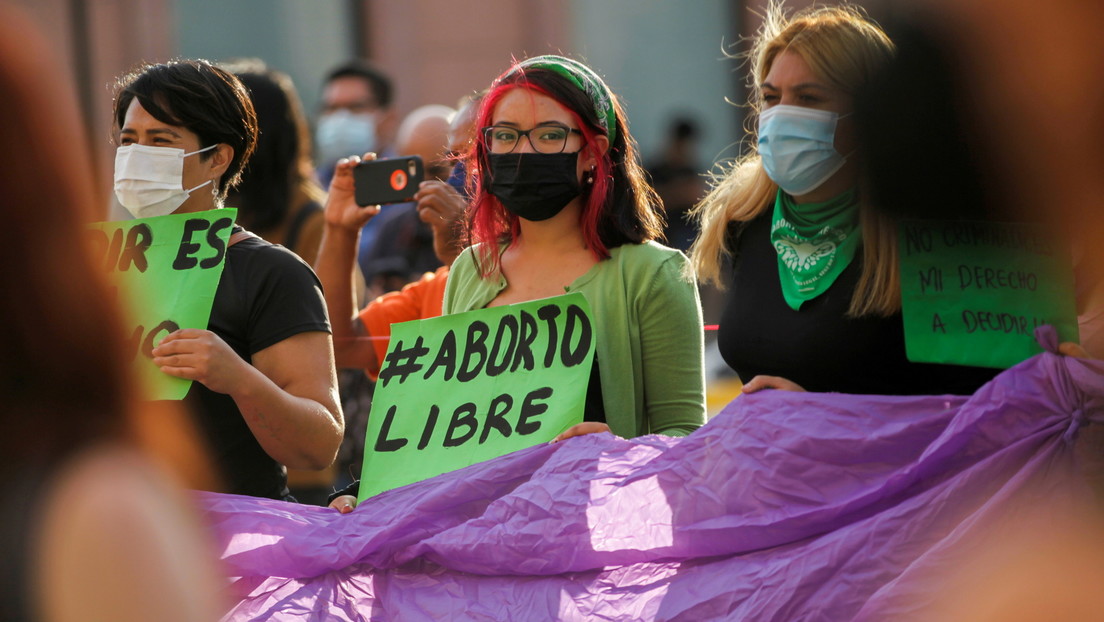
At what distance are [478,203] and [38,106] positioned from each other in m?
1.94

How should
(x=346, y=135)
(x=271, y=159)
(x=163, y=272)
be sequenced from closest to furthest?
1. (x=163, y=272)
2. (x=271, y=159)
3. (x=346, y=135)

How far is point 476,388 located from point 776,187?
90 cm

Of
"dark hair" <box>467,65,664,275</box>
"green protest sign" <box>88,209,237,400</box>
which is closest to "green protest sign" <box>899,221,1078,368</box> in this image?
"dark hair" <box>467,65,664,275</box>

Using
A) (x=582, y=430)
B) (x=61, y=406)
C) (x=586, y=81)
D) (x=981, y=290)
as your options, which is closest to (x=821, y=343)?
(x=981, y=290)

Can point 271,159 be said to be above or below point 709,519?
above

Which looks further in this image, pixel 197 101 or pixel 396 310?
pixel 396 310

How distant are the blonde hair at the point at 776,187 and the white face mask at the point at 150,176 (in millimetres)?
1282

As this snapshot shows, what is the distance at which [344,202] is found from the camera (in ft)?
13.0

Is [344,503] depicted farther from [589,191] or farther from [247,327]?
A: [589,191]

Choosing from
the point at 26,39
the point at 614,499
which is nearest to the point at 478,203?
the point at 614,499

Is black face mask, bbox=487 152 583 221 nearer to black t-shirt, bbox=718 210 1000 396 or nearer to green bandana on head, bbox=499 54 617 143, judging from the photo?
green bandana on head, bbox=499 54 617 143

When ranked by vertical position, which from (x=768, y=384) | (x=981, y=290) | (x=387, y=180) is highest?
(x=387, y=180)

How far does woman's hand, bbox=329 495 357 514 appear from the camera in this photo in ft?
9.65

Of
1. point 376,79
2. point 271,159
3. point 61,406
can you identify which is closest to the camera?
point 61,406
